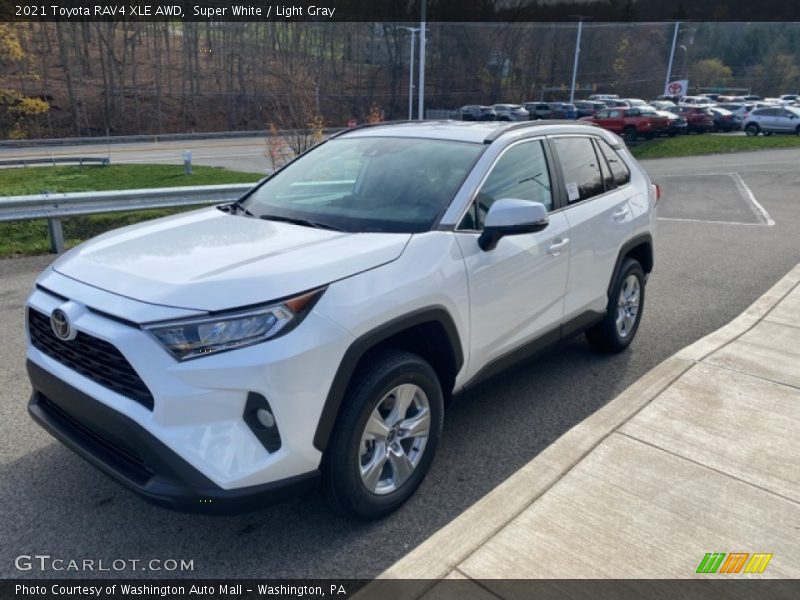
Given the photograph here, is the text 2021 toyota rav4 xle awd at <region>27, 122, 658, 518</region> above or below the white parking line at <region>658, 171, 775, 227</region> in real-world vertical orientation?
above

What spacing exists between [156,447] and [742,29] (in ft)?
438

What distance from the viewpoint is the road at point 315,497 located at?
2.81 metres

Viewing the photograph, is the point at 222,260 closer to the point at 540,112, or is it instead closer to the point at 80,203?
the point at 80,203

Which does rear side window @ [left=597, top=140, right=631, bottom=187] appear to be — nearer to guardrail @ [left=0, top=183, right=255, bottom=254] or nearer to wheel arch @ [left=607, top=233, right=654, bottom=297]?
wheel arch @ [left=607, top=233, right=654, bottom=297]

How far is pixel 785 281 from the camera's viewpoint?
706cm

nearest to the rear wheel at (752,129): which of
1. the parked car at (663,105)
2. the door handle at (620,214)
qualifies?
the parked car at (663,105)

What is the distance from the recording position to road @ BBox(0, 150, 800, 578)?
281cm

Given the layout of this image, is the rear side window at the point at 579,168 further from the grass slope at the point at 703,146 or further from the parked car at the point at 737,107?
the parked car at the point at 737,107

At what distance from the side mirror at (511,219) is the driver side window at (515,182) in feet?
0.46

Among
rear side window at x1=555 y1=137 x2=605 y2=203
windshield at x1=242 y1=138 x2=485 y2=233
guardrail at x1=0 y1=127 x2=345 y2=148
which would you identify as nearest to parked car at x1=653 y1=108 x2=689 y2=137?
guardrail at x1=0 y1=127 x2=345 y2=148

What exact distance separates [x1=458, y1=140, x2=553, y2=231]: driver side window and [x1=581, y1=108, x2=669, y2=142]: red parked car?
30.4m

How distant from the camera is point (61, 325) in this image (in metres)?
2.71

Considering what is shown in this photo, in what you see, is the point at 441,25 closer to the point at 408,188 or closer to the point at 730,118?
the point at 730,118

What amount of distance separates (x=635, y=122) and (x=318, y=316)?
33.4 metres
